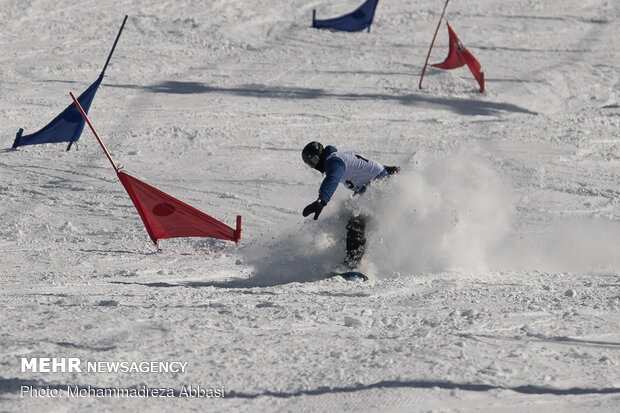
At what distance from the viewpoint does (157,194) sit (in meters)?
9.01

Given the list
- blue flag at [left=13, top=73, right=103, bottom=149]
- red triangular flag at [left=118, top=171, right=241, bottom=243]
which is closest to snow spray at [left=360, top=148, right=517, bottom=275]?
red triangular flag at [left=118, top=171, right=241, bottom=243]

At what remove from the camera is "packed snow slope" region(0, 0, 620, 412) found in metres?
4.65

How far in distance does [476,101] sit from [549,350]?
42.1 feet

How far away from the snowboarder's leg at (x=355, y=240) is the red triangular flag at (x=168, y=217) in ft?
5.61

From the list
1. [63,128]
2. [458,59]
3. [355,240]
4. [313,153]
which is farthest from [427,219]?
[458,59]

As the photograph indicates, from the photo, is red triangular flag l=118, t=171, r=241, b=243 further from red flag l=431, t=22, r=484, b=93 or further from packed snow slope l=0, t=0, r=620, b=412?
red flag l=431, t=22, r=484, b=93

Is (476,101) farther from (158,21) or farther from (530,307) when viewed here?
(530,307)

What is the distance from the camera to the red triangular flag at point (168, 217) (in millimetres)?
8992

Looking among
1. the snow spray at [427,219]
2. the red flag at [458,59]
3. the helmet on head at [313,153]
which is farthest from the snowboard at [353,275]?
the red flag at [458,59]

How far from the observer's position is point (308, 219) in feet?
28.4

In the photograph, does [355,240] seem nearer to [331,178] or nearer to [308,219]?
[331,178]

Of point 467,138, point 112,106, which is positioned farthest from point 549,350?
point 112,106

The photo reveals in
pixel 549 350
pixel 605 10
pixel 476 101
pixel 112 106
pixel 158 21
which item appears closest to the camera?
pixel 549 350

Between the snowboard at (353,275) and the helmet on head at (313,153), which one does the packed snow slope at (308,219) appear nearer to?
the snowboard at (353,275)
